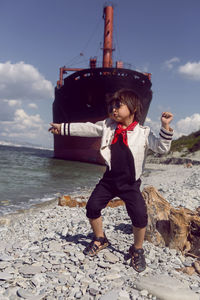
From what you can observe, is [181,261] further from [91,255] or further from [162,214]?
[91,255]

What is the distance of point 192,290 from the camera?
1.93m

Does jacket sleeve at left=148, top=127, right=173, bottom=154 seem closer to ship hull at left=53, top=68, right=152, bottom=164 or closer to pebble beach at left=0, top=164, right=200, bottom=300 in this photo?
pebble beach at left=0, top=164, right=200, bottom=300

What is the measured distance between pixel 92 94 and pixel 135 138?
17.5 meters

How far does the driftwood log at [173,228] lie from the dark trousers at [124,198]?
47cm

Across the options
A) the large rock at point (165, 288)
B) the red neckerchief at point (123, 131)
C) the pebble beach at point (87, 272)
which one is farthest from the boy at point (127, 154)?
the large rock at point (165, 288)

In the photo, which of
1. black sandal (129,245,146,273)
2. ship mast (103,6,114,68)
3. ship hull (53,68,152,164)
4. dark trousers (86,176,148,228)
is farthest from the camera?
ship mast (103,6,114,68)

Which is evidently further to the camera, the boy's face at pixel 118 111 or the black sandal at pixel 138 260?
the boy's face at pixel 118 111

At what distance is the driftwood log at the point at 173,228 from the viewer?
2650 mm

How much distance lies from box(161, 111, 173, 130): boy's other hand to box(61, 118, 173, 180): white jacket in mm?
43

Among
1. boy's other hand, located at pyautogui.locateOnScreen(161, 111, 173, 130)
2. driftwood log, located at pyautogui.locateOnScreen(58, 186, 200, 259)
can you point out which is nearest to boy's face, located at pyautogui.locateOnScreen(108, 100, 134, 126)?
boy's other hand, located at pyautogui.locateOnScreen(161, 111, 173, 130)

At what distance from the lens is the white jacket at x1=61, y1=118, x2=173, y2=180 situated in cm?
244

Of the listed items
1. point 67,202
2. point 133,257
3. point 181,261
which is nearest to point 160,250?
point 181,261

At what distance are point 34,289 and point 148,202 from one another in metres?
1.65

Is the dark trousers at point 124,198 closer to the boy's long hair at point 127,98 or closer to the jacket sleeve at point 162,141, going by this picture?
the jacket sleeve at point 162,141
